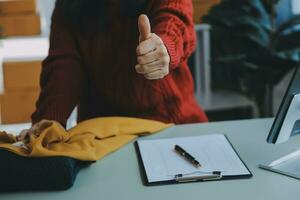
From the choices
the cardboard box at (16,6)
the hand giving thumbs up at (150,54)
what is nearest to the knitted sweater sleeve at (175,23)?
the hand giving thumbs up at (150,54)

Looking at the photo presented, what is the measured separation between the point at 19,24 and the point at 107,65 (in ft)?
4.58

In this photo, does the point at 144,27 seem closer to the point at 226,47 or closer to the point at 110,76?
the point at 110,76

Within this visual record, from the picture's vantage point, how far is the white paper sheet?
864 millimetres

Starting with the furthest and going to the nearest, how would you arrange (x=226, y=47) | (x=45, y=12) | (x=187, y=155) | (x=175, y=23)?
(x=45, y=12) → (x=226, y=47) → (x=175, y=23) → (x=187, y=155)

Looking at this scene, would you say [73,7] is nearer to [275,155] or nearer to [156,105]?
[156,105]

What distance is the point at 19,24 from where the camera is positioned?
97.9 inches

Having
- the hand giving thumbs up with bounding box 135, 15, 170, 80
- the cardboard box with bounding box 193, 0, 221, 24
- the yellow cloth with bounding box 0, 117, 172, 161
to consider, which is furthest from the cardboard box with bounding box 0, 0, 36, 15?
the hand giving thumbs up with bounding box 135, 15, 170, 80

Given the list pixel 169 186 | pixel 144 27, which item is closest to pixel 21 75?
pixel 144 27

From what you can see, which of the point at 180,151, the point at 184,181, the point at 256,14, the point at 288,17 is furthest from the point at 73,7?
the point at 288,17

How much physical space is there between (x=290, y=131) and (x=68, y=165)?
1.33 feet

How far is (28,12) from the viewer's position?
2.48 meters

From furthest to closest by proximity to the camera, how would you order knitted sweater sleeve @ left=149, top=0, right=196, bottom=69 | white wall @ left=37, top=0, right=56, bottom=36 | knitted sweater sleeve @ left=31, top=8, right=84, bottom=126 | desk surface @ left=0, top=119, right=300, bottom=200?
white wall @ left=37, top=0, right=56, bottom=36
knitted sweater sleeve @ left=31, top=8, right=84, bottom=126
knitted sweater sleeve @ left=149, top=0, right=196, bottom=69
desk surface @ left=0, top=119, right=300, bottom=200

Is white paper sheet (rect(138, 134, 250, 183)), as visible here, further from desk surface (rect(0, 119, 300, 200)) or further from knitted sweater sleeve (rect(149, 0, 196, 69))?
knitted sweater sleeve (rect(149, 0, 196, 69))

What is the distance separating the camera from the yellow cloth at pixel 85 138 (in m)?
0.88
